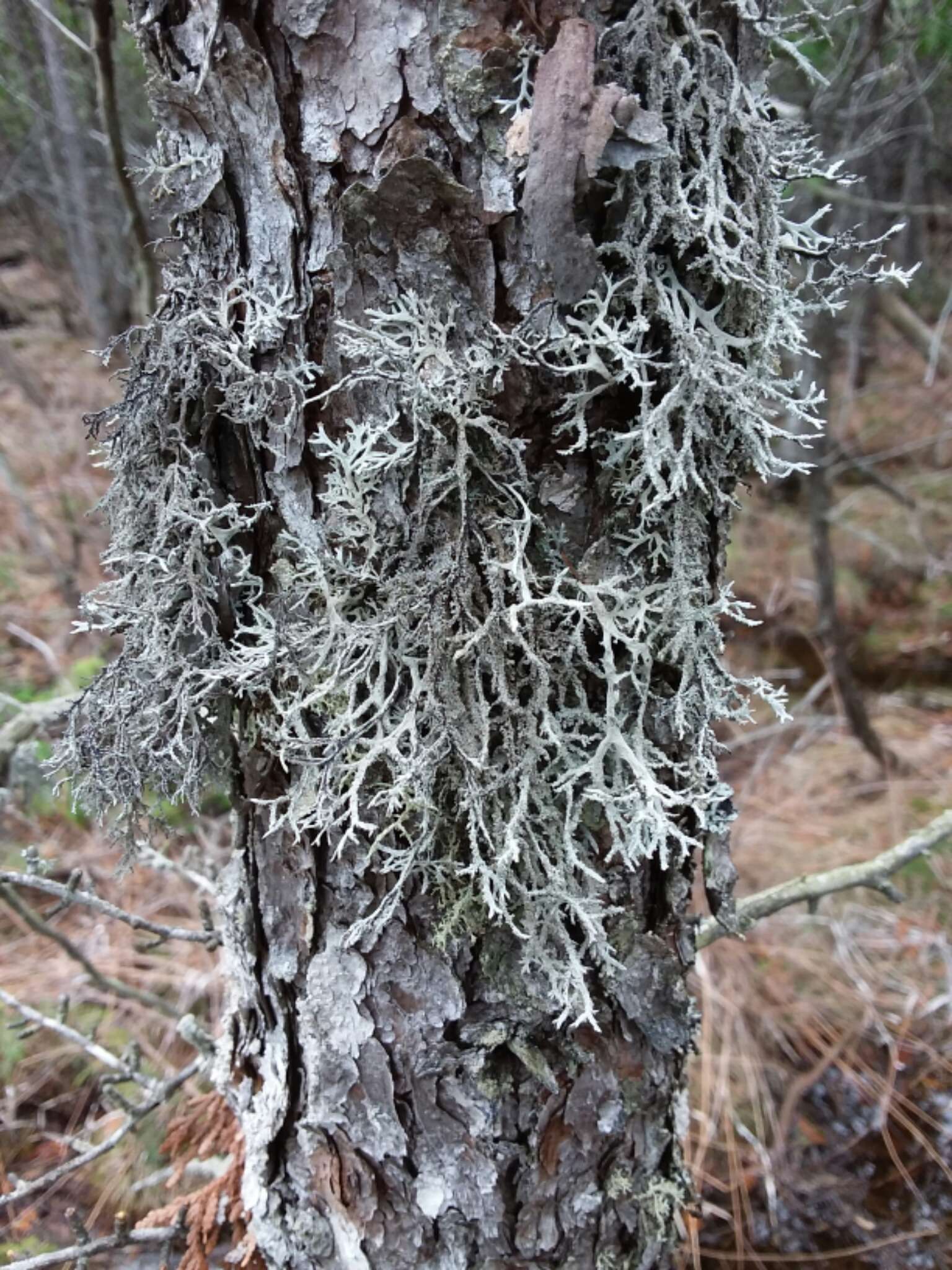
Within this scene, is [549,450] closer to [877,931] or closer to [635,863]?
[635,863]

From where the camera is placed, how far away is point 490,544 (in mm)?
691

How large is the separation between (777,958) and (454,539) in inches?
89.8

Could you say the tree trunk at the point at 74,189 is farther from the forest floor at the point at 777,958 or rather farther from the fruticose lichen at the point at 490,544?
the fruticose lichen at the point at 490,544

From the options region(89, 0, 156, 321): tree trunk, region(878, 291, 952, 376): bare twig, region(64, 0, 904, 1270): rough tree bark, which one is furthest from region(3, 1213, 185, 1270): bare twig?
region(878, 291, 952, 376): bare twig

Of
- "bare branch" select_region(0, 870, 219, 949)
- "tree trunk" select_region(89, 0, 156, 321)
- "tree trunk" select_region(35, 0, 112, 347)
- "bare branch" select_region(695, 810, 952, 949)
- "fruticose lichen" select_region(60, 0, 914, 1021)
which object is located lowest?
"bare branch" select_region(695, 810, 952, 949)

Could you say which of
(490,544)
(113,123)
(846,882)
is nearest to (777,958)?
(846,882)

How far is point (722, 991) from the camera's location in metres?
2.36

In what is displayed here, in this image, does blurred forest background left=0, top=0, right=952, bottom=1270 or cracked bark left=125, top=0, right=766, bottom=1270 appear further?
blurred forest background left=0, top=0, right=952, bottom=1270

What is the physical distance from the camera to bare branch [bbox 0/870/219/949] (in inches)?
39.2

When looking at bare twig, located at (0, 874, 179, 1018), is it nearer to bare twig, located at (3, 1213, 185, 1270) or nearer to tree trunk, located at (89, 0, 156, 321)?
bare twig, located at (3, 1213, 185, 1270)

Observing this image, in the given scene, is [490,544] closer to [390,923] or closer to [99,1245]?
[390,923]

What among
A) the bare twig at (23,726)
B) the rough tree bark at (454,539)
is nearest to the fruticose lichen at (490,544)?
the rough tree bark at (454,539)

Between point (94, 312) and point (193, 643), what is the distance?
3.61 m

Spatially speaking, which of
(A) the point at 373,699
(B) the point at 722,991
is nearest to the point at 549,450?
(A) the point at 373,699
